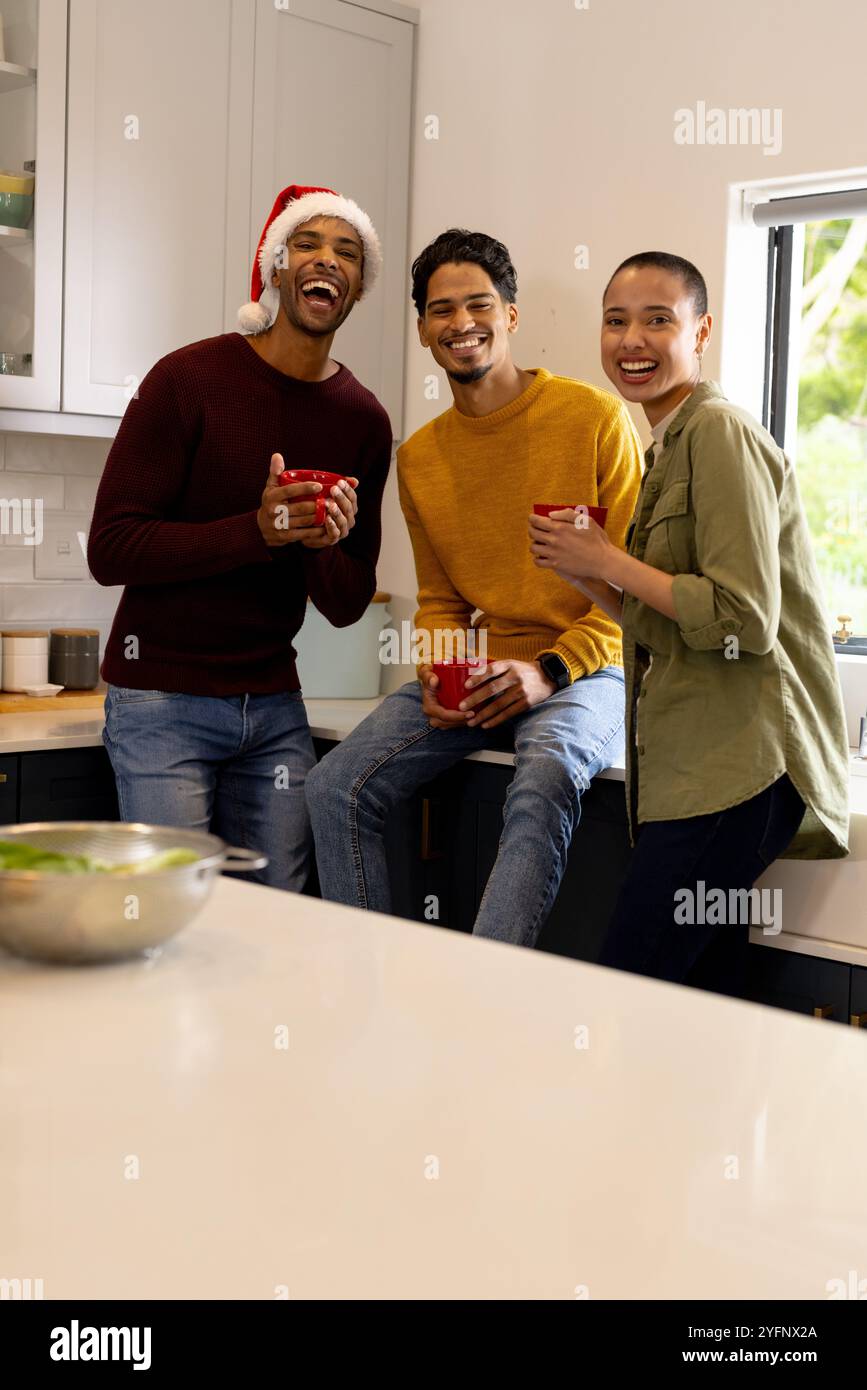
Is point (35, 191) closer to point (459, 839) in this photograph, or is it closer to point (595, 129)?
point (595, 129)

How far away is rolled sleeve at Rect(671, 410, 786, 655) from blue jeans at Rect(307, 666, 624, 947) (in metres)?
0.42

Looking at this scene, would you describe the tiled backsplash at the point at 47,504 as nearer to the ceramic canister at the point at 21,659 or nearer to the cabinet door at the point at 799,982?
the ceramic canister at the point at 21,659

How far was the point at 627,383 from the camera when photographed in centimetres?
213

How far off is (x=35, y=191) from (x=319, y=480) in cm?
97

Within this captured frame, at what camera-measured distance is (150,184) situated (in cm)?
293

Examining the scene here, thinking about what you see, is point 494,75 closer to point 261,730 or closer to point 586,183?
point 586,183

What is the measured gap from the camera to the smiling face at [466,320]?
255 centimetres

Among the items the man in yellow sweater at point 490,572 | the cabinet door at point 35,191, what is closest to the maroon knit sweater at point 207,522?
the man in yellow sweater at point 490,572

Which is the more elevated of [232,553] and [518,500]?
[518,500]

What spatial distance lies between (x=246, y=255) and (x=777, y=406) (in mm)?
1166

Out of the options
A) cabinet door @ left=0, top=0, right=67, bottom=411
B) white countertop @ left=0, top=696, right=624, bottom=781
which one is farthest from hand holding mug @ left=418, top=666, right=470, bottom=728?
cabinet door @ left=0, top=0, right=67, bottom=411

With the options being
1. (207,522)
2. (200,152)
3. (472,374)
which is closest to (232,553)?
(207,522)

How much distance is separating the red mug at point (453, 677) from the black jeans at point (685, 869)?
19.5 inches
